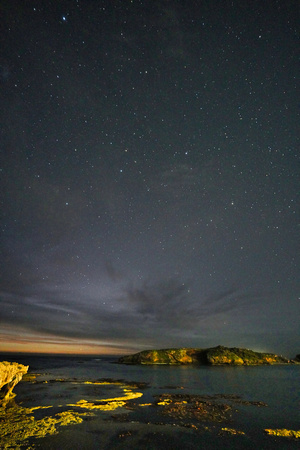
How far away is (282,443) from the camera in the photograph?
21.6 meters

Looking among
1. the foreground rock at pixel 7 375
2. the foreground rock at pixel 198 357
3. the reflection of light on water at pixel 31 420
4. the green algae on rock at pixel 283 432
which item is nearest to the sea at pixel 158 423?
the reflection of light on water at pixel 31 420

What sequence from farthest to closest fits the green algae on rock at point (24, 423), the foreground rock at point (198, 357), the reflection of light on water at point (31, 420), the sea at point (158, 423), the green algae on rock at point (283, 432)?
1. the foreground rock at point (198, 357)
2. the green algae on rock at point (283, 432)
3. the sea at point (158, 423)
4. the reflection of light on water at point (31, 420)
5. the green algae on rock at point (24, 423)

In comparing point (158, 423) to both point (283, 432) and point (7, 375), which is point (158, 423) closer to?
point (283, 432)

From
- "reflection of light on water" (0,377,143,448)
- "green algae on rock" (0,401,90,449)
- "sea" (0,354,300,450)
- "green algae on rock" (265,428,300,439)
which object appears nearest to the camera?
"green algae on rock" (0,401,90,449)

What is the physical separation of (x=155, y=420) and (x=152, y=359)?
161m

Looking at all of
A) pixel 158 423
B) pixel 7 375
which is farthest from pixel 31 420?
pixel 158 423

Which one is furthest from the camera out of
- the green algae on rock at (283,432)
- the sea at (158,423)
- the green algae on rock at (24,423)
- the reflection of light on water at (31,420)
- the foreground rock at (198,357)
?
the foreground rock at (198,357)

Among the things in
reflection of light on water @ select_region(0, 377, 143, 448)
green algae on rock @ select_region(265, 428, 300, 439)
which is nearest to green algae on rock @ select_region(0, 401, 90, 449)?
reflection of light on water @ select_region(0, 377, 143, 448)

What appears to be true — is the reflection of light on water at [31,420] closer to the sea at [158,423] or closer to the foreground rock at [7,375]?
the sea at [158,423]

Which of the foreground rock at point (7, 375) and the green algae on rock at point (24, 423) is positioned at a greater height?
the foreground rock at point (7, 375)

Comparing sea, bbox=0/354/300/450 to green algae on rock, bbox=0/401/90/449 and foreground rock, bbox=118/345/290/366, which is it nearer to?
green algae on rock, bbox=0/401/90/449

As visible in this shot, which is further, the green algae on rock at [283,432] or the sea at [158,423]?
the green algae on rock at [283,432]

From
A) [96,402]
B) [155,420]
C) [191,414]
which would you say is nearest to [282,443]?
[191,414]

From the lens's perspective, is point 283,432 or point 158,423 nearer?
point 283,432
